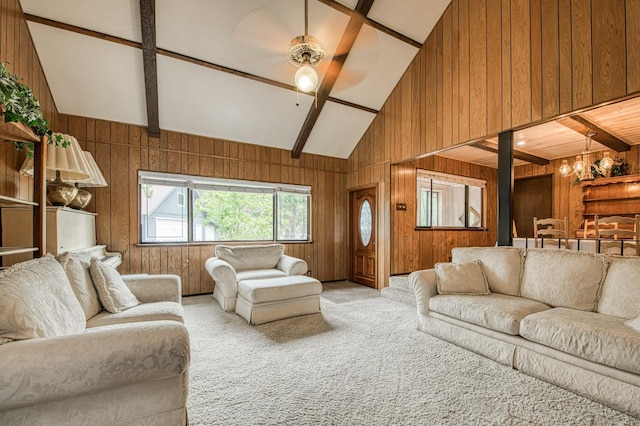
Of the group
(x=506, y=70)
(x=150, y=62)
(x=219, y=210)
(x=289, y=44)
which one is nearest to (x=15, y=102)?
(x=150, y=62)

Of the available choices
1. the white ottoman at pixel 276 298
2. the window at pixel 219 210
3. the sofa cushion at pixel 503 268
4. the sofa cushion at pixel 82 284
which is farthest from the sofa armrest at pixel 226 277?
the sofa cushion at pixel 503 268

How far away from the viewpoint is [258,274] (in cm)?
381

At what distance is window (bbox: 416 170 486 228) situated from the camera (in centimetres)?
580

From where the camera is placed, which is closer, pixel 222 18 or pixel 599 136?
pixel 222 18

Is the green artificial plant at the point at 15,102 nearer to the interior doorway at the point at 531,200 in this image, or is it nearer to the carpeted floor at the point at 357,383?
the carpeted floor at the point at 357,383

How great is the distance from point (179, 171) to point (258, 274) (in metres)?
2.15

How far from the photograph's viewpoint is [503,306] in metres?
2.38

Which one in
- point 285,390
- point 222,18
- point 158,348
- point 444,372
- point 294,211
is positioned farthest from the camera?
point 294,211

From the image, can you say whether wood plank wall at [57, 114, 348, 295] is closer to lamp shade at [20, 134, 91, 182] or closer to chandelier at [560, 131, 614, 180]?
lamp shade at [20, 134, 91, 182]

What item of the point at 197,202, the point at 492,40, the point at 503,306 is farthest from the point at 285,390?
the point at 492,40

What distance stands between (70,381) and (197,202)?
12.6ft

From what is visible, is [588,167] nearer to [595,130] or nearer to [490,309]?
[595,130]

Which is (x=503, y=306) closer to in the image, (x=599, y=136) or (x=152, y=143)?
(x=599, y=136)

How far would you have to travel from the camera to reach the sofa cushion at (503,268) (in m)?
2.79
